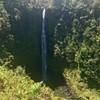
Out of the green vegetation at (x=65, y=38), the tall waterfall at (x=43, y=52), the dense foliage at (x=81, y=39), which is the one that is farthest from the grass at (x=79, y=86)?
the tall waterfall at (x=43, y=52)

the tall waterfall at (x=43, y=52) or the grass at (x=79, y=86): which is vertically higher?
the tall waterfall at (x=43, y=52)

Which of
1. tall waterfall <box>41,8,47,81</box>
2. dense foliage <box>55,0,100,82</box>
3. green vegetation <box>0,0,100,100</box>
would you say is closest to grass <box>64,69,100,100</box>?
green vegetation <box>0,0,100,100</box>

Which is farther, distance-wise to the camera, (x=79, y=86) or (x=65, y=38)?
(x=65, y=38)

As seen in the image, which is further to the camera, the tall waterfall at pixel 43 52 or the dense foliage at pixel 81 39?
the tall waterfall at pixel 43 52

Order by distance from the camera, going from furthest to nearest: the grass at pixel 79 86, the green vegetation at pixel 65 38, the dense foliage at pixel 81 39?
the dense foliage at pixel 81 39 → the green vegetation at pixel 65 38 → the grass at pixel 79 86

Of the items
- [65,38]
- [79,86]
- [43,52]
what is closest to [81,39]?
[65,38]

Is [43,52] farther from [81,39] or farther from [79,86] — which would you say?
[79,86]

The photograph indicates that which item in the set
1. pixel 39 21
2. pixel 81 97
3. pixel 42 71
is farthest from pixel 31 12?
pixel 81 97

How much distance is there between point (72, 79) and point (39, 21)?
7.33 meters

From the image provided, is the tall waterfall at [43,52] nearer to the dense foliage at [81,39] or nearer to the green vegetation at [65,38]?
the green vegetation at [65,38]

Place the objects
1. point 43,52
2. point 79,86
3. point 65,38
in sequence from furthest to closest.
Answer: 1. point 43,52
2. point 65,38
3. point 79,86

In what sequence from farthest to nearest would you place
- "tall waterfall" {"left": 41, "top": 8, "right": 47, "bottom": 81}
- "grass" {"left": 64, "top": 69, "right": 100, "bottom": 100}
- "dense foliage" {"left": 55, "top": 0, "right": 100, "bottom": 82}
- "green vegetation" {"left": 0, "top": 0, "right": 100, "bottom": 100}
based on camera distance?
"tall waterfall" {"left": 41, "top": 8, "right": 47, "bottom": 81} < "dense foliage" {"left": 55, "top": 0, "right": 100, "bottom": 82} < "green vegetation" {"left": 0, "top": 0, "right": 100, "bottom": 100} < "grass" {"left": 64, "top": 69, "right": 100, "bottom": 100}

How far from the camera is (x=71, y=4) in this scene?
1201 inches

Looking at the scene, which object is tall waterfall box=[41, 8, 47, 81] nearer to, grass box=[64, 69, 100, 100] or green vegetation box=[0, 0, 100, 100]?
green vegetation box=[0, 0, 100, 100]
